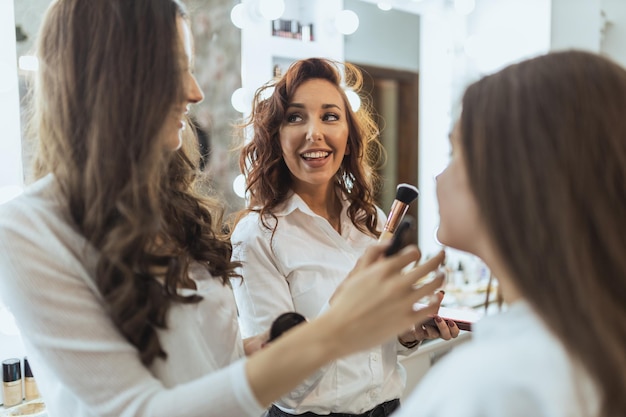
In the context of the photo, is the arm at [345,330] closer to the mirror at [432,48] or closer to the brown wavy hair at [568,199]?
the brown wavy hair at [568,199]

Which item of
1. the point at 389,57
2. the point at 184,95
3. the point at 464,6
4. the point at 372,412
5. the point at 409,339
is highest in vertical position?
the point at 464,6

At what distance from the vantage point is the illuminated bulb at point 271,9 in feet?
4.66

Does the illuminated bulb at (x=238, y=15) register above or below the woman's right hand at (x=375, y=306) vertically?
above

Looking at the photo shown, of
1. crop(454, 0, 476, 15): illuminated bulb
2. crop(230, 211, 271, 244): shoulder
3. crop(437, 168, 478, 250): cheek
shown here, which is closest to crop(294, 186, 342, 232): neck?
crop(230, 211, 271, 244): shoulder

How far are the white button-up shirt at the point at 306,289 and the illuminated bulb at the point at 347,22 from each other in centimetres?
79

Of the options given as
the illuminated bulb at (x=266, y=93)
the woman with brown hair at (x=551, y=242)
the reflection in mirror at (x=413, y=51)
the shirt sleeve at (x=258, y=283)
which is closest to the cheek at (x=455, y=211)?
the woman with brown hair at (x=551, y=242)

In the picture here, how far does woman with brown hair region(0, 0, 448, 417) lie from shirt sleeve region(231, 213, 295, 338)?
277 mm

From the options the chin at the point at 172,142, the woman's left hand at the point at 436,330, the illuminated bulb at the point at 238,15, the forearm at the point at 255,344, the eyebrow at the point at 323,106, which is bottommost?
the woman's left hand at the point at 436,330

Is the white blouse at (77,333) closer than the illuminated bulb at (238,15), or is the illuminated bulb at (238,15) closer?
the white blouse at (77,333)

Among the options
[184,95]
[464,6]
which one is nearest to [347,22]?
[464,6]

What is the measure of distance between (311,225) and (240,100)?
0.52 metres

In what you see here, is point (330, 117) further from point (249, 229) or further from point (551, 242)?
point (551, 242)

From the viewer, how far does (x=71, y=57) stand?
0.58 m

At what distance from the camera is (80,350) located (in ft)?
1.75
